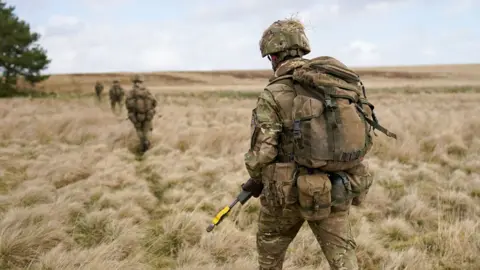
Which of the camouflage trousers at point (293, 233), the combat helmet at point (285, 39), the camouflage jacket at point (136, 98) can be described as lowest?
the camouflage trousers at point (293, 233)

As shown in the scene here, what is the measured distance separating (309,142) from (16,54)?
3512cm

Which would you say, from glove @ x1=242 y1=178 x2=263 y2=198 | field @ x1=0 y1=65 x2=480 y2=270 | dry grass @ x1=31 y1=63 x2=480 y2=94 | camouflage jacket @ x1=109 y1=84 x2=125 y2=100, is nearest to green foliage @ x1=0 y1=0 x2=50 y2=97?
dry grass @ x1=31 y1=63 x2=480 y2=94


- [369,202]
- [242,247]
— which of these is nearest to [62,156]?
[242,247]

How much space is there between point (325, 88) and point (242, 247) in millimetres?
2284

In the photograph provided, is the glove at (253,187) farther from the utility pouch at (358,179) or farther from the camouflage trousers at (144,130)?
the camouflage trousers at (144,130)

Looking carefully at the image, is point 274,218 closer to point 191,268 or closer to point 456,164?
point 191,268

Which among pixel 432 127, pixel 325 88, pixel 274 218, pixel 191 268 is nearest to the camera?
pixel 325 88

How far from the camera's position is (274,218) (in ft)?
9.29

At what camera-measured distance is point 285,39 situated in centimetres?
270

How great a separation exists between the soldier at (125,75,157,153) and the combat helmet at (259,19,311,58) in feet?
22.5

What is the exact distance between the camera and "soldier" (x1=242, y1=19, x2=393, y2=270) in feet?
7.85

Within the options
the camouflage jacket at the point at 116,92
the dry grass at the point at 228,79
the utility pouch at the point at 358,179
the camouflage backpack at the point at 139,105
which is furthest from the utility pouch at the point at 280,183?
the dry grass at the point at 228,79

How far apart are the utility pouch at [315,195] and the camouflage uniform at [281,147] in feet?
0.51

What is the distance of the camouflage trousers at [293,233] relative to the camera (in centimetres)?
262
